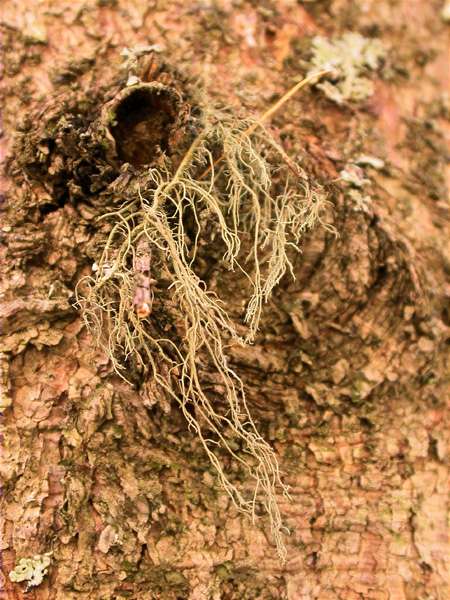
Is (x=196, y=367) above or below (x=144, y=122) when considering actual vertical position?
below

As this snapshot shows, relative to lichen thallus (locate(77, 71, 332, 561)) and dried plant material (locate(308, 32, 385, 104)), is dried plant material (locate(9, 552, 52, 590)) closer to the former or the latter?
lichen thallus (locate(77, 71, 332, 561))

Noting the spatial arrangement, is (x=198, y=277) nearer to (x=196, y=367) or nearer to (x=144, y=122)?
(x=196, y=367)

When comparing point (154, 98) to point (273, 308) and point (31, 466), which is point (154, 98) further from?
point (31, 466)

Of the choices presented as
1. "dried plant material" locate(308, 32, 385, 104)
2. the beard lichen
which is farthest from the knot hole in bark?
"dried plant material" locate(308, 32, 385, 104)

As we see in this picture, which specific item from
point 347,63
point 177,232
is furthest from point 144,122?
point 347,63

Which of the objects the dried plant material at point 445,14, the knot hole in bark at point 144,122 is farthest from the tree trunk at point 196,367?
the dried plant material at point 445,14

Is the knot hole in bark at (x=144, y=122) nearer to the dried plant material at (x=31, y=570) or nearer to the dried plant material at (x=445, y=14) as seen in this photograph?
the dried plant material at (x=31, y=570)

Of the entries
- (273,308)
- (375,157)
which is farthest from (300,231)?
(375,157)
